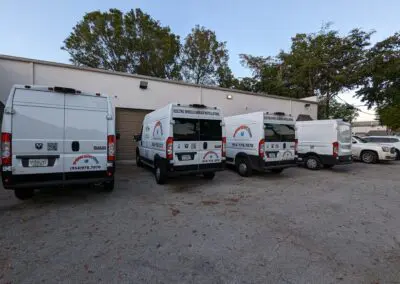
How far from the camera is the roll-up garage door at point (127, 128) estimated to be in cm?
1108

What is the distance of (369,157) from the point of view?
1262cm

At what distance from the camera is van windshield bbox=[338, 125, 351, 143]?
29.7ft

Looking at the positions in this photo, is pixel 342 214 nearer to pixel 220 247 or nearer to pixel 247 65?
pixel 220 247

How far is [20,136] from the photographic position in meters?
3.97

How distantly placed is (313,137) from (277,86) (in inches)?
603

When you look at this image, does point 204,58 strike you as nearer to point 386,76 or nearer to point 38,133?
point 386,76

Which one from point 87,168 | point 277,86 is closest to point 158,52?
point 277,86

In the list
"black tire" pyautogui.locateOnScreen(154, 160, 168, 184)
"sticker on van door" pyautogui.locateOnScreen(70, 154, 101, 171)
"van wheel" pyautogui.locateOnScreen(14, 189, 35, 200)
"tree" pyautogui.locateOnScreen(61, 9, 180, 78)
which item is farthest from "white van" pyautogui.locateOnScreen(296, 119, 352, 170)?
"tree" pyautogui.locateOnScreen(61, 9, 180, 78)

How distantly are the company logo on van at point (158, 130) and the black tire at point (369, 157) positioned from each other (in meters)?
13.3

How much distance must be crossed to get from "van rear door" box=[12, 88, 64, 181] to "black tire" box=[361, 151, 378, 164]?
Result: 15739mm

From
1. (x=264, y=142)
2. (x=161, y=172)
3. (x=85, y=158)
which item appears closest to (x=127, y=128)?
(x=161, y=172)

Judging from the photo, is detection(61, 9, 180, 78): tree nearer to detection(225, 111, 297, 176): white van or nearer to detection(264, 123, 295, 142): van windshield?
detection(225, 111, 297, 176): white van

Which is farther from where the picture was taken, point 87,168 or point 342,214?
point 87,168

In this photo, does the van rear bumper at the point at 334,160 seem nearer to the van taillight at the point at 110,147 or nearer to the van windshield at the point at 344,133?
the van windshield at the point at 344,133
